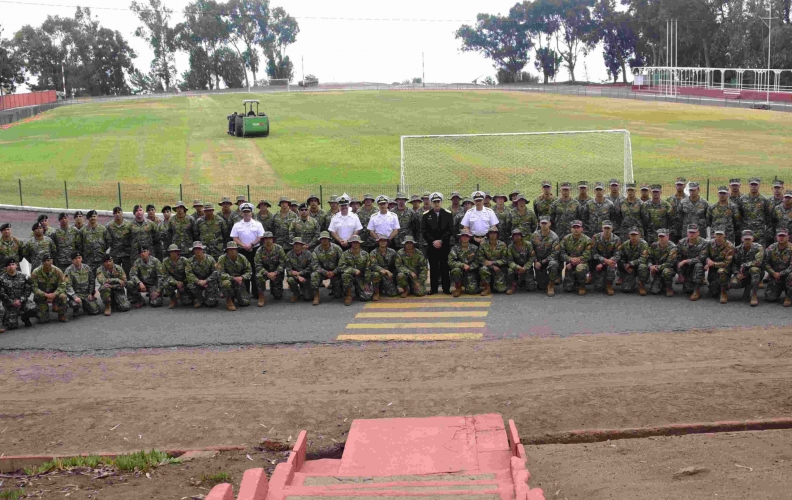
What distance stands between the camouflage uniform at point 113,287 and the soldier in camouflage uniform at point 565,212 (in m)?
8.66

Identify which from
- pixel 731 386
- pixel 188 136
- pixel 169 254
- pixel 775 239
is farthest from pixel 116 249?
pixel 188 136

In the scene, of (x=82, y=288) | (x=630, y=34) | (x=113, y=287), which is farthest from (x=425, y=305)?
(x=630, y=34)

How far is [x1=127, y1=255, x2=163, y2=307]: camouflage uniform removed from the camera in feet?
52.5

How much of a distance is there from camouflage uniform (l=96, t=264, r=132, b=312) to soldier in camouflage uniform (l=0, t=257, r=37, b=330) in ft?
3.98

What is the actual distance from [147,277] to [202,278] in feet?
3.70

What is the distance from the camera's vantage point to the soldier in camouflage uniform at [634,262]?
15.3 meters

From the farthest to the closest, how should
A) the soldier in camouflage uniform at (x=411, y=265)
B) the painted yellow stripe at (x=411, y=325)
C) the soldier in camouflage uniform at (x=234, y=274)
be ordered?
1. the soldier in camouflage uniform at (x=411, y=265)
2. the soldier in camouflage uniform at (x=234, y=274)
3. the painted yellow stripe at (x=411, y=325)

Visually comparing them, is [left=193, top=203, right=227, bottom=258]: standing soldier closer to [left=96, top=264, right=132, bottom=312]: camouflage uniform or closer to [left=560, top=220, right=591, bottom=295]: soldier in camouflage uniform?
[left=96, top=264, right=132, bottom=312]: camouflage uniform

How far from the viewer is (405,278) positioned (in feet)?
52.4

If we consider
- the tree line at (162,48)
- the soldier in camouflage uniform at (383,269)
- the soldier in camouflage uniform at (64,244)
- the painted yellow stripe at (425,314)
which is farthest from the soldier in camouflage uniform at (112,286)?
the tree line at (162,48)

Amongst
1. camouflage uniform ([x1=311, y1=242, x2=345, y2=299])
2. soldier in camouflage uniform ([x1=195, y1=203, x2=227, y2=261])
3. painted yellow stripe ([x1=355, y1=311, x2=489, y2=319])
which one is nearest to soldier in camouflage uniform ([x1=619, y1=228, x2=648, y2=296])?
painted yellow stripe ([x1=355, y1=311, x2=489, y2=319])

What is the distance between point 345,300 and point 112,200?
15855 mm

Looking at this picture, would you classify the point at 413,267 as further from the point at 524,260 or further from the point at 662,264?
the point at 662,264

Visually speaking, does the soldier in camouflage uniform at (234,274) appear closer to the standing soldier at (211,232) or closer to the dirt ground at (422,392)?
the standing soldier at (211,232)
